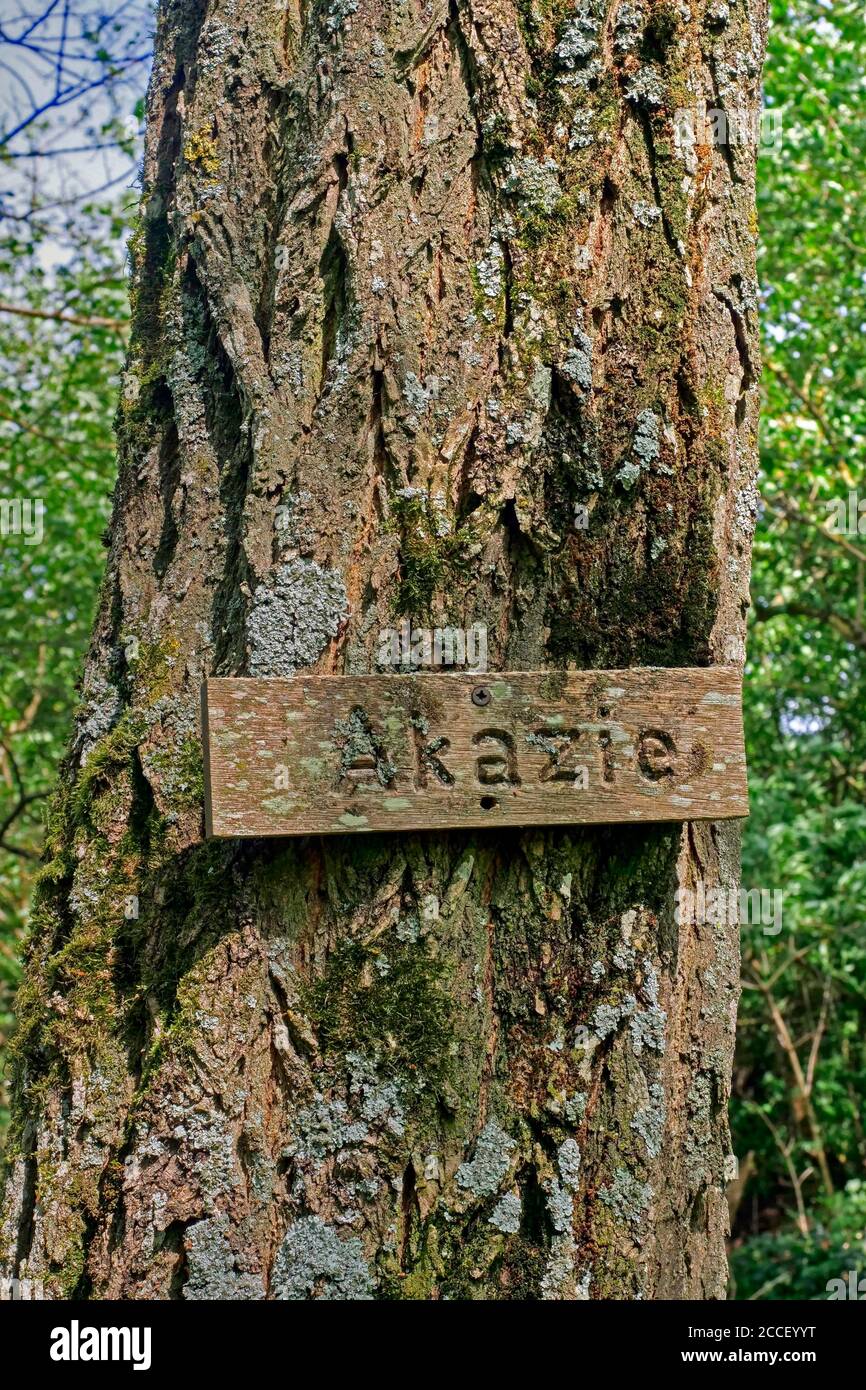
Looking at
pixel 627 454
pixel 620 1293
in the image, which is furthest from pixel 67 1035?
pixel 627 454

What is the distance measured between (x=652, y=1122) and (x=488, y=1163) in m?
0.22

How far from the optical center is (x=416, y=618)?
4.78 ft

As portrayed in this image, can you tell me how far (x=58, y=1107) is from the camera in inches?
60.2

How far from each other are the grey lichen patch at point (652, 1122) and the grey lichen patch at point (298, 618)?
0.68 metres

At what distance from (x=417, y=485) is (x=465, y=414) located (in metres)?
0.11

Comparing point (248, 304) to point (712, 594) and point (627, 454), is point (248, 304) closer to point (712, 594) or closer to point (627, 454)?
point (627, 454)

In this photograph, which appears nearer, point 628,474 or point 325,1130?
point 325,1130

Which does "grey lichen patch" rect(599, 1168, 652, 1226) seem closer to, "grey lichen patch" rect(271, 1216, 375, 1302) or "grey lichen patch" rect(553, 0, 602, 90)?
"grey lichen patch" rect(271, 1216, 375, 1302)

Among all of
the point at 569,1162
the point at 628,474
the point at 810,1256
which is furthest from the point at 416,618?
the point at 810,1256

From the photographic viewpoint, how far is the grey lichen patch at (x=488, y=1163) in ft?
4.59

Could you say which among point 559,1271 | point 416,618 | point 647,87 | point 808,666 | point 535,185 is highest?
point 808,666

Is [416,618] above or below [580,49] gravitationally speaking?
below

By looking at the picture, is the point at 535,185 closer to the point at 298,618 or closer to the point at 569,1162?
the point at 298,618

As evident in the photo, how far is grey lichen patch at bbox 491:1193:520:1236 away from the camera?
1.40 metres
